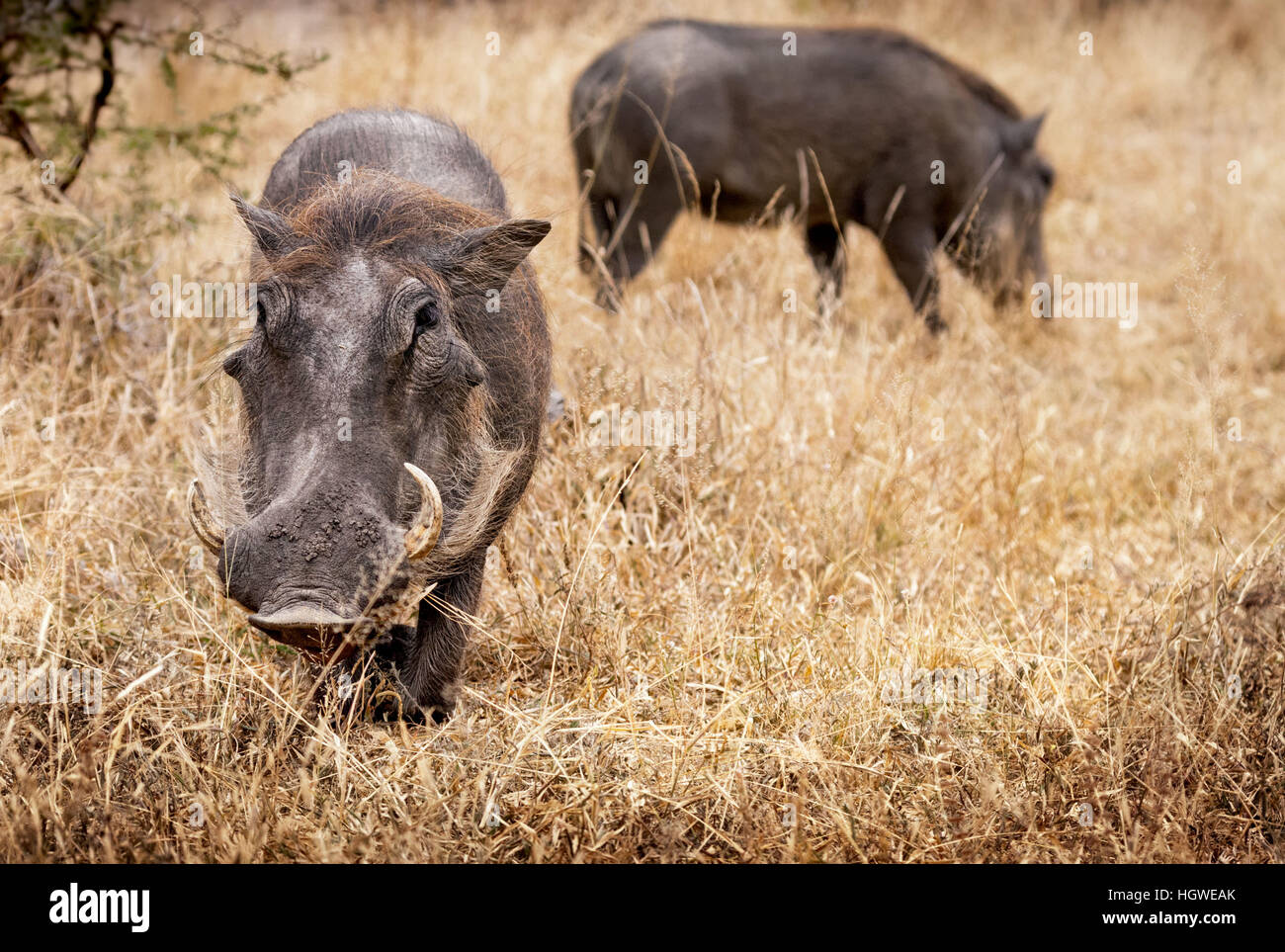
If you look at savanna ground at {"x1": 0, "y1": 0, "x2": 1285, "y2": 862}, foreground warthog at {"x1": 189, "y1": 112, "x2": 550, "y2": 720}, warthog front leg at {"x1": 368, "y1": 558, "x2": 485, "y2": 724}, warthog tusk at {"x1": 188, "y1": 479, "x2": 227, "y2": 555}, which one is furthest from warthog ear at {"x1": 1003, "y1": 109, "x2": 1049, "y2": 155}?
warthog tusk at {"x1": 188, "y1": 479, "x2": 227, "y2": 555}

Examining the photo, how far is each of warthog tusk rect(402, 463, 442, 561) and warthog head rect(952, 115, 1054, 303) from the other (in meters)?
4.34

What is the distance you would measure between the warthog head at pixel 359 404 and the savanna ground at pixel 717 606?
0.37 metres

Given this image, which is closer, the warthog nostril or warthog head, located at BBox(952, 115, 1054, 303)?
the warthog nostril

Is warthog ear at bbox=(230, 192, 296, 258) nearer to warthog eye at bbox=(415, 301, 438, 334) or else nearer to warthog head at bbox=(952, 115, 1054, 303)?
warthog eye at bbox=(415, 301, 438, 334)

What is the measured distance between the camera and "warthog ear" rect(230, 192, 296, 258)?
2541mm

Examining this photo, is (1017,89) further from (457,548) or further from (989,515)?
(457,548)

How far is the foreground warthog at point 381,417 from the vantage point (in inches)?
84.0

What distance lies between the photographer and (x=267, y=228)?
2547 millimetres

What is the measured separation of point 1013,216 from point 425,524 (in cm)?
484

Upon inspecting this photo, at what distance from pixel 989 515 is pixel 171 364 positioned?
8.64ft

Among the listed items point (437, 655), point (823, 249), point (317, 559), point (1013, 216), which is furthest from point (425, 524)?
point (1013, 216)

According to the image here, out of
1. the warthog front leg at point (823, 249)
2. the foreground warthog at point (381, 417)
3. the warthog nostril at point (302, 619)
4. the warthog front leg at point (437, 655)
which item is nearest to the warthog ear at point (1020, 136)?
the warthog front leg at point (823, 249)

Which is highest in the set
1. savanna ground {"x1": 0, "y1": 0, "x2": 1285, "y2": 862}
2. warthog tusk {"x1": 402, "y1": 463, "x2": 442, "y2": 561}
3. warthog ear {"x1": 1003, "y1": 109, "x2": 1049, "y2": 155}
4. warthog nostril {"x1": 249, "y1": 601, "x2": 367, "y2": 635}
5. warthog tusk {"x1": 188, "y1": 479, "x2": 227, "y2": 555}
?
warthog ear {"x1": 1003, "y1": 109, "x2": 1049, "y2": 155}
